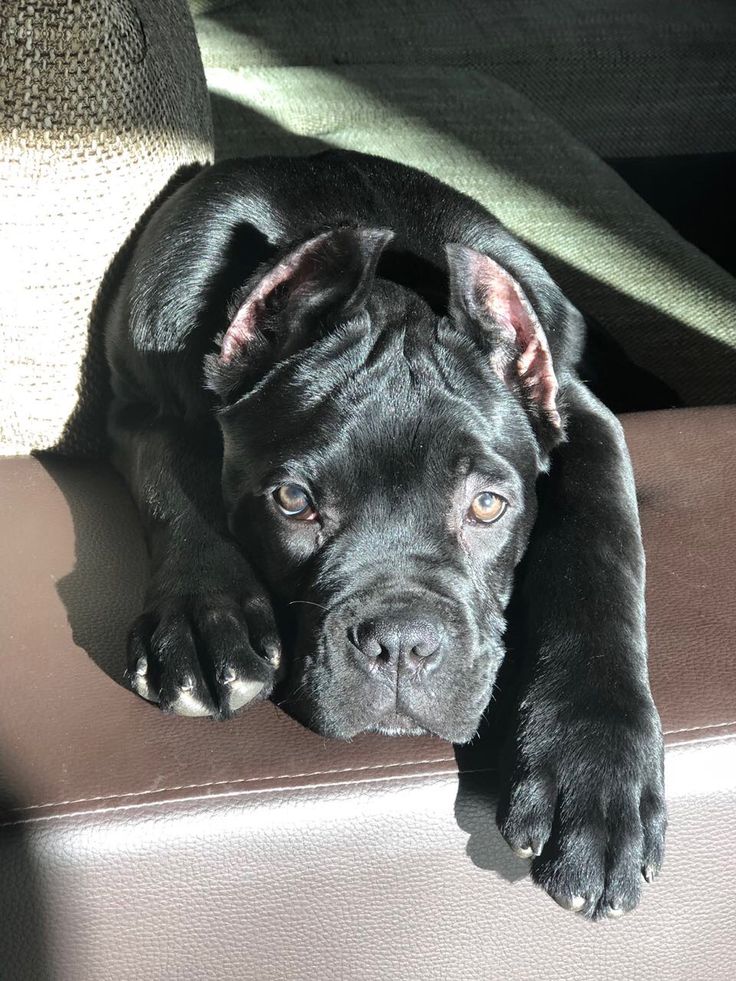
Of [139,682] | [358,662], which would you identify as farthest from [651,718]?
[139,682]

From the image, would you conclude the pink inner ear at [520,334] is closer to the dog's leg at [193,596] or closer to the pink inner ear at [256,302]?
the pink inner ear at [256,302]

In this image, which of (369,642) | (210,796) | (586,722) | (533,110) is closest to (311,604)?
(369,642)

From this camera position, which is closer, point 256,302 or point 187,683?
point 187,683

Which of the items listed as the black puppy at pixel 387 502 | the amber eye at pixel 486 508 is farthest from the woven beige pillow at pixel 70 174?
the amber eye at pixel 486 508

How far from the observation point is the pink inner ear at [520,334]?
183 cm

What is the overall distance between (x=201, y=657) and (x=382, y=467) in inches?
16.2

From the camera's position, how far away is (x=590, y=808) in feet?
4.80

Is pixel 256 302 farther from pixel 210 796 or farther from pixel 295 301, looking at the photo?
pixel 210 796

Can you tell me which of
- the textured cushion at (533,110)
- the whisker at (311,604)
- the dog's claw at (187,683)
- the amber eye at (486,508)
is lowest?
the textured cushion at (533,110)

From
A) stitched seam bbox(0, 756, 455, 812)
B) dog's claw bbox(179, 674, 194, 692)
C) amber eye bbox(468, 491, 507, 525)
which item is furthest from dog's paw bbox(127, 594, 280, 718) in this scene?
amber eye bbox(468, 491, 507, 525)

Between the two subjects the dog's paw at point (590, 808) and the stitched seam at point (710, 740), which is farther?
the stitched seam at point (710, 740)

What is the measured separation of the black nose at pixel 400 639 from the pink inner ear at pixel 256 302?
58 centimetres

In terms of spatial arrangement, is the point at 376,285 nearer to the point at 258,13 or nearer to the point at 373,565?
the point at 373,565

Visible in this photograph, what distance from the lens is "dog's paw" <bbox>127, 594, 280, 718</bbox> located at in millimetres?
1611
